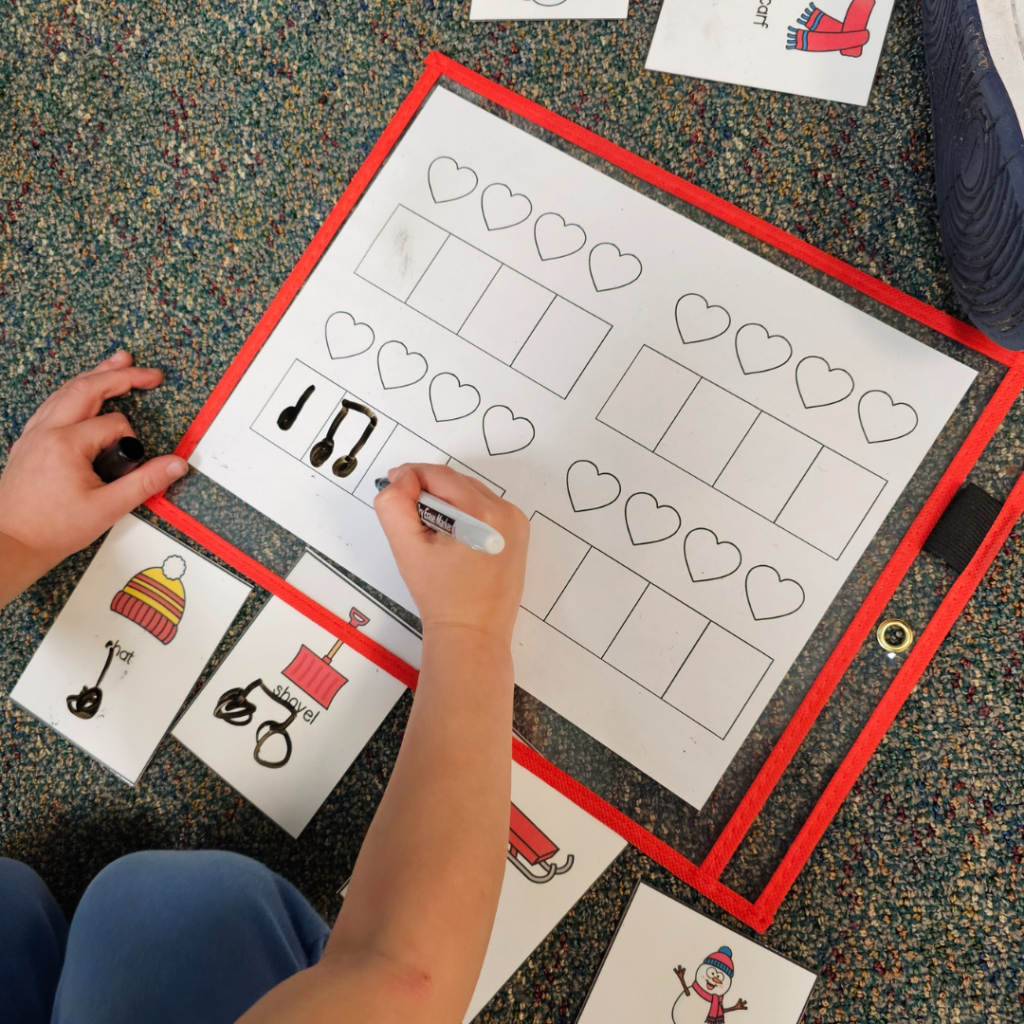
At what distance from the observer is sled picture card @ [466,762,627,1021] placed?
0.55 metres

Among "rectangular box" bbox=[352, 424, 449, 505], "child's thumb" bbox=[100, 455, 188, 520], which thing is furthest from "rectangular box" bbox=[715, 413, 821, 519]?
"child's thumb" bbox=[100, 455, 188, 520]

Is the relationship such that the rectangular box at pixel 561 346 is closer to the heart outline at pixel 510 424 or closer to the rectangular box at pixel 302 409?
the heart outline at pixel 510 424

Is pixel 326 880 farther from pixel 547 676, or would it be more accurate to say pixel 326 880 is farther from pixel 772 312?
pixel 772 312

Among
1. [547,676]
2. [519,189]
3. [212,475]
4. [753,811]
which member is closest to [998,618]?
[753,811]

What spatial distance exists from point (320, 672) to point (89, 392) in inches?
12.5

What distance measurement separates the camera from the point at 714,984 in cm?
53

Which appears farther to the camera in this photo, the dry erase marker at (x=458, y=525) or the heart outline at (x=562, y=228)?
the heart outline at (x=562, y=228)

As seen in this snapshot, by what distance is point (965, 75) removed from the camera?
1.57ft

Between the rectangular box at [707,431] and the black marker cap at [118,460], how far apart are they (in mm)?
440

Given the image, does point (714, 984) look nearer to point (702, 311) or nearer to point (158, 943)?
point (158, 943)

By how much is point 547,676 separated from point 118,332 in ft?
1.60

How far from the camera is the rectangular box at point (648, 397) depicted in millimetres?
552

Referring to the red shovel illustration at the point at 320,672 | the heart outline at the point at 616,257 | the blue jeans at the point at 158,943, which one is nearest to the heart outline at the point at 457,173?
the heart outline at the point at 616,257

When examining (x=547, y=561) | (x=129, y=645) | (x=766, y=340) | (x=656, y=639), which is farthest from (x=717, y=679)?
(x=129, y=645)
